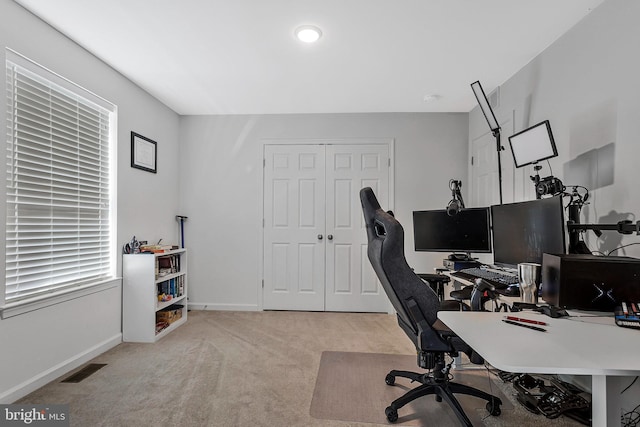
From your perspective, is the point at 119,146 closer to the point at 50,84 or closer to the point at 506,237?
the point at 50,84

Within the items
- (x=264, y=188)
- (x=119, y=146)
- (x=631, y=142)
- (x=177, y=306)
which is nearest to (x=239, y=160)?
(x=264, y=188)

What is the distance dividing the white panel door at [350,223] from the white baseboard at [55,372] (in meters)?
2.33

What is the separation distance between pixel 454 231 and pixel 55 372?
3328mm

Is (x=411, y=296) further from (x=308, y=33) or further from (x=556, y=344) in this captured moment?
(x=308, y=33)

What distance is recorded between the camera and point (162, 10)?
7.21 ft

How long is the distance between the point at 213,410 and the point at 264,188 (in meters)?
2.71

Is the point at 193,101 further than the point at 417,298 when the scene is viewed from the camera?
Yes

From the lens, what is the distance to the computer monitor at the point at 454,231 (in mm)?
3049

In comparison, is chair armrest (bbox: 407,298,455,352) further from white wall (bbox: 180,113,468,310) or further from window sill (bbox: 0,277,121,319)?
white wall (bbox: 180,113,468,310)

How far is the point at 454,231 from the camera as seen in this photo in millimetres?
3215

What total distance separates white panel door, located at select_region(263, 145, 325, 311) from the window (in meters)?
1.74

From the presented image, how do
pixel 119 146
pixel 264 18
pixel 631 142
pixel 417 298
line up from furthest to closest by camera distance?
pixel 119 146 → pixel 264 18 → pixel 631 142 → pixel 417 298

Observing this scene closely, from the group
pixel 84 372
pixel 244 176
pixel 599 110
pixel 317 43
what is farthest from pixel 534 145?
pixel 84 372

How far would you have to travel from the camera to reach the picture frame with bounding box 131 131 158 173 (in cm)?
340
